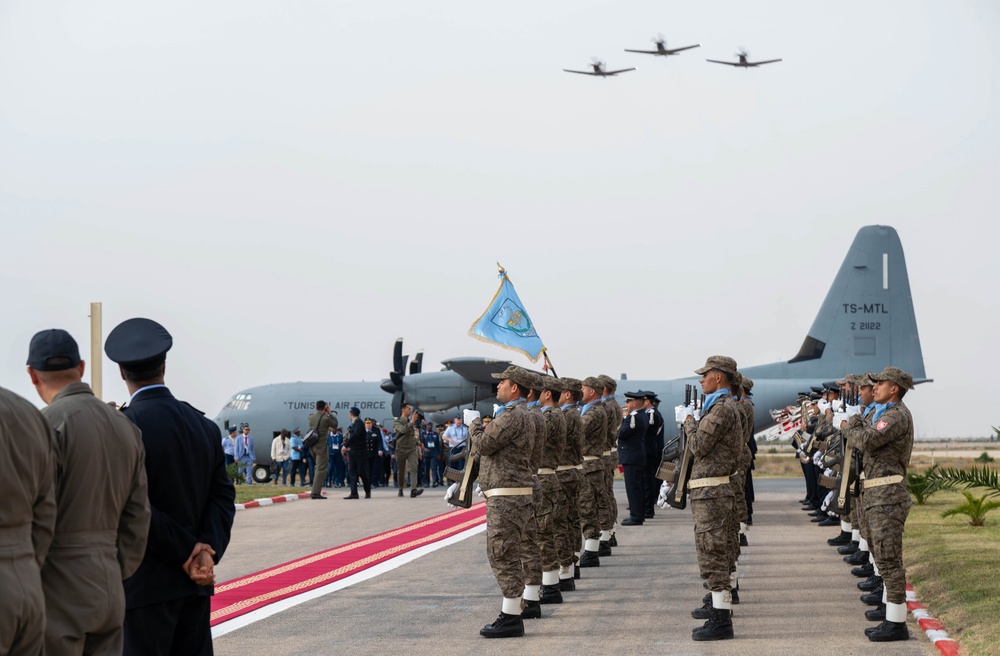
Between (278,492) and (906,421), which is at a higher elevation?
(906,421)

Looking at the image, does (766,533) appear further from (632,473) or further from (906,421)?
(906,421)

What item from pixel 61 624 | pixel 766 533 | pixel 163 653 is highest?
pixel 61 624

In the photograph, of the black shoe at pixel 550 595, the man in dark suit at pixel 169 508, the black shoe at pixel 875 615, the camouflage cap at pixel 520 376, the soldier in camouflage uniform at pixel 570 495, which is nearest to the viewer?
the man in dark suit at pixel 169 508

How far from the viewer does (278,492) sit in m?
25.2

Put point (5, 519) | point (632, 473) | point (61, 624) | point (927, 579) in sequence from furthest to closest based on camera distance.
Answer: point (632, 473)
point (927, 579)
point (61, 624)
point (5, 519)

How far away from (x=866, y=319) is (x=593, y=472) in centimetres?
2115

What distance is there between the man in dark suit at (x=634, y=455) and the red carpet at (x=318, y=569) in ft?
A: 8.16

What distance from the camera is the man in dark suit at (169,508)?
4957mm

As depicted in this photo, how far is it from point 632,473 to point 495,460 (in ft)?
28.7

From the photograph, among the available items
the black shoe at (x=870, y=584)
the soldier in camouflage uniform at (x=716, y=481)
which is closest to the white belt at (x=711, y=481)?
the soldier in camouflage uniform at (x=716, y=481)

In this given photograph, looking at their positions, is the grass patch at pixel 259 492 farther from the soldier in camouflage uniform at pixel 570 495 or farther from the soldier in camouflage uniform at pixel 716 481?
the soldier in camouflage uniform at pixel 716 481

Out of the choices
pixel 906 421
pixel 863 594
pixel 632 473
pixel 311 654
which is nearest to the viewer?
pixel 311 654

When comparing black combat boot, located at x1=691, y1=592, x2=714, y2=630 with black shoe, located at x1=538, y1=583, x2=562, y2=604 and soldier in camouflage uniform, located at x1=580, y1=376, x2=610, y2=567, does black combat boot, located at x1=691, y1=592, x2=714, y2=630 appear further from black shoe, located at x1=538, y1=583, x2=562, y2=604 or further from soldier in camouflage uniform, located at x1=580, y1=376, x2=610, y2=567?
soldier in camouflage uniform, located at x1=580, y1=376, x2=610, y2=567

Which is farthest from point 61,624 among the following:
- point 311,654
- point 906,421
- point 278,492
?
point 278,492
